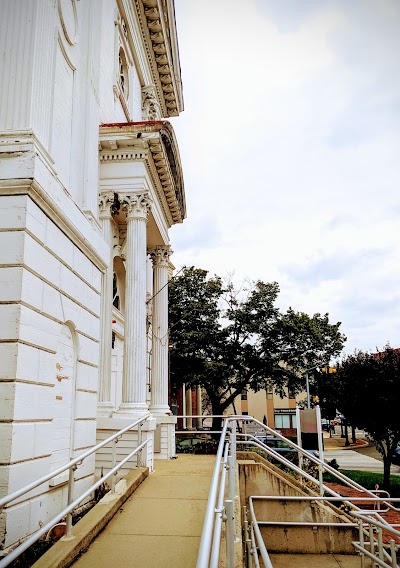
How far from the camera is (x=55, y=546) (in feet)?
16.8

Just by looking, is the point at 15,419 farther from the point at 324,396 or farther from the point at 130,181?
the point at 324,396

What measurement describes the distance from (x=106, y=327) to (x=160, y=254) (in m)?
4.89

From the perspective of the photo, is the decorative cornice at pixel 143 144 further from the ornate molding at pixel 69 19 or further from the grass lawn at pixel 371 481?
the grass lawn at pixel 371 481

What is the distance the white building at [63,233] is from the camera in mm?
5652

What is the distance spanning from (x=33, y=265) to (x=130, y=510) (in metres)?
3.69

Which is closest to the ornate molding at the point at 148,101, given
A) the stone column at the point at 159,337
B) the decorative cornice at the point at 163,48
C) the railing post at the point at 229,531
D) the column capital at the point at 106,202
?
the decorative cornice at the point at 163,48

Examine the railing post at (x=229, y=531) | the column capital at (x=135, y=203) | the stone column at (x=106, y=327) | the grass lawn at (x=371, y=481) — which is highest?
the column capital at (x=135, y=203)

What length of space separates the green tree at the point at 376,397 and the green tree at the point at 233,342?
6116 millimetres

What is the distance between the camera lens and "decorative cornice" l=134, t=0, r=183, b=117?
16703 mm

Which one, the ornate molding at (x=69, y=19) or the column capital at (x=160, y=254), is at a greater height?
the ornate molding at (x=69, y=19)

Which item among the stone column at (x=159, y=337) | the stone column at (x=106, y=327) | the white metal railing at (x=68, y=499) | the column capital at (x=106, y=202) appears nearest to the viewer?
the white metal railing at (x=68, y=499)

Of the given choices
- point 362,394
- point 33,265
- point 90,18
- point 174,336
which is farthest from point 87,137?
point 174,336

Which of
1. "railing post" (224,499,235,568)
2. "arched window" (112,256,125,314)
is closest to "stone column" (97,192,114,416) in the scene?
"arched window" (112,256,125,314)

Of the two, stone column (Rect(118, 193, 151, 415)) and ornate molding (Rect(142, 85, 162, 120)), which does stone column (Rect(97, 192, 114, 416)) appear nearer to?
stone column (Rect(118, 193, 151, 415))
